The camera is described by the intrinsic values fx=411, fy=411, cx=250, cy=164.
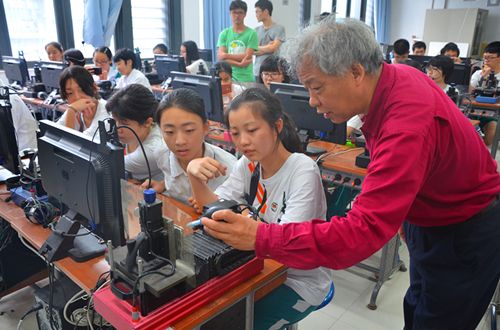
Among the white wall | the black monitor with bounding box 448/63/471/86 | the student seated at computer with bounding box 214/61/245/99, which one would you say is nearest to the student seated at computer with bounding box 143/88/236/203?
the student seated at computer with bounding box 214/61/245/99

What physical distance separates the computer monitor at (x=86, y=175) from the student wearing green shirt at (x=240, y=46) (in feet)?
10.7

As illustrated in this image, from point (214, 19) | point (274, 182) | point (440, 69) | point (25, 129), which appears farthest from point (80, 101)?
point (214, 19)

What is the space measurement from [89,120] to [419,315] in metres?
2.25

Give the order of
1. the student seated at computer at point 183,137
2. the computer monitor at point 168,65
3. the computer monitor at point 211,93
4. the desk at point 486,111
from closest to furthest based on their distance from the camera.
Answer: the student seated at computer at point 183,137 < the computer monitor at point 211,93 < the desk at point 486,111 < the computer monitor at point 168,65

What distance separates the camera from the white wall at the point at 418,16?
9.34 metres

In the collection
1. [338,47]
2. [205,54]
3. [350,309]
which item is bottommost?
[350,309]

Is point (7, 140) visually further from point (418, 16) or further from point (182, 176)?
point (418, 16)

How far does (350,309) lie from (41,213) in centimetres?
160

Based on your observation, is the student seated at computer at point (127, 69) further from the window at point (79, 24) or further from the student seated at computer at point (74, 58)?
the window at point (79, 24)

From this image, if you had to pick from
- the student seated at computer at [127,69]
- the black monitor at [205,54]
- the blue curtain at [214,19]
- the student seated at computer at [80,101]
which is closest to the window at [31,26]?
the student seated at computer at [127,69]

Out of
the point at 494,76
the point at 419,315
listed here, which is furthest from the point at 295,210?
the point at 494,76

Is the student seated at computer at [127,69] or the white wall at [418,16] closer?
the student seated at computer at [127,69]

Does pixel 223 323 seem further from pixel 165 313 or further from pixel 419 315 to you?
pixel 419 315

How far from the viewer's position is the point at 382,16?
10438mm
